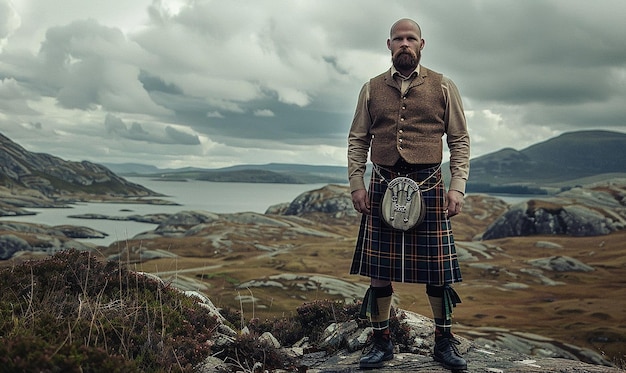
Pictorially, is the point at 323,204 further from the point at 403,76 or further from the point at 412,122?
the point at 412,122

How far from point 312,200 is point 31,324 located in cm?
11708

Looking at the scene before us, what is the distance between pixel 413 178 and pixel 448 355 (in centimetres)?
209

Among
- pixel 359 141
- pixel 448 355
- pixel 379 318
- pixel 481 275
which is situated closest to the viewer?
pixel 448 355

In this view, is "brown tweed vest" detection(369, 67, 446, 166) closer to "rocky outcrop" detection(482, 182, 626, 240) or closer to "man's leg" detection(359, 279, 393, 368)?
"man's leg" detection(359, 279, 393, 368)

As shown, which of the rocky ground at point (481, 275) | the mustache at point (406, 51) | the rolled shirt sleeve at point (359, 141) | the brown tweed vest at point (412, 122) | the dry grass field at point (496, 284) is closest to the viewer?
the mustache at point (406, 51)

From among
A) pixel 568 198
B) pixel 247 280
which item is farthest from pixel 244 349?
pixel 568 198

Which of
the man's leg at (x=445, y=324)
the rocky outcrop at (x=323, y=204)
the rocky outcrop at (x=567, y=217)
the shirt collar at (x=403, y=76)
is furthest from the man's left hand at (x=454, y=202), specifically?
the rocky outcrop at (x=323, y=204)

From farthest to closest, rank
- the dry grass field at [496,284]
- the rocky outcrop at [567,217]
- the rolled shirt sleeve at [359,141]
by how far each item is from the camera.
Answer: the rocky outcrop at [567,217] → the dry grass field at [496,284] → the rolled shirt sleeve at [359,141]

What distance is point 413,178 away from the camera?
5.66 m

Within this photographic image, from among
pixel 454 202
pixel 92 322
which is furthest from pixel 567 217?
pixel 92 322

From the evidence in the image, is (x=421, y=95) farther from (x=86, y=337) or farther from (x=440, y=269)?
(x=86, y=337)

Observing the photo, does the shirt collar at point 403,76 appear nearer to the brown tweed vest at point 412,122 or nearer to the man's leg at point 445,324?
the brown tweed vest at point 412,122

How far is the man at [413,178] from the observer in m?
5.59

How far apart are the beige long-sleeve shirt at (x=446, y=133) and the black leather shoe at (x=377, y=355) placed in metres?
1.87
